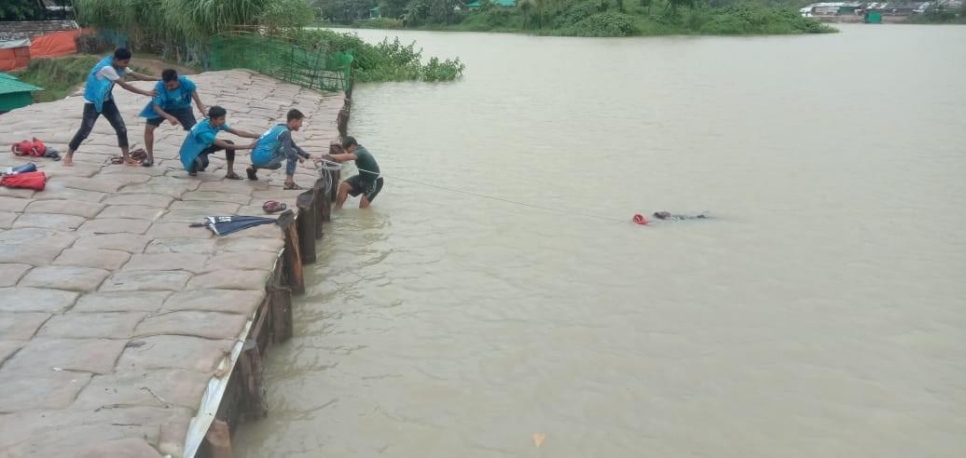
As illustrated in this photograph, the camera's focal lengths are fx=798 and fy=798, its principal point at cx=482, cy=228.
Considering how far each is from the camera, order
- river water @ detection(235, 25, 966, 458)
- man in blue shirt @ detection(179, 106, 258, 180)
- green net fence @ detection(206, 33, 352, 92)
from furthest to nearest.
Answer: green net fence @ detection(206, 33, 352, 92) < man in blue shirt @ detection(179, 106, 258, 180) < river water @ detection(235, 25, 966, 458)

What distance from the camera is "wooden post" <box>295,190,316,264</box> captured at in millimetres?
7520

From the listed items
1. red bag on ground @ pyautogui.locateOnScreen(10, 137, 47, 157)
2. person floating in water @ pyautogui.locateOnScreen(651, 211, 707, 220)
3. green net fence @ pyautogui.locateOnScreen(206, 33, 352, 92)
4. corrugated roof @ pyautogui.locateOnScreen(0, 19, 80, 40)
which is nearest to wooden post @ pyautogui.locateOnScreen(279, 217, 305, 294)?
red bag on ground @ pyautogui.locateOnScreen(10, 137, 47, 157)

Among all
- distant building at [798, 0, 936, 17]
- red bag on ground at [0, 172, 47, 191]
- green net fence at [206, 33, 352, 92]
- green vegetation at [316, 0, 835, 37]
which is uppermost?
distant building at [798, 0, 936, 17]

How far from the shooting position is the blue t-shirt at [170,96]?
8.40m

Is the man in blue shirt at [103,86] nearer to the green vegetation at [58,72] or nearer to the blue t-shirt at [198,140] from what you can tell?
the blue t-shirt at [198,140]

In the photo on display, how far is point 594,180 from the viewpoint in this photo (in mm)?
11758

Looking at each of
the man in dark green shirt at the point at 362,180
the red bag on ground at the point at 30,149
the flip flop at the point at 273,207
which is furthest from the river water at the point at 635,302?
the red bag on ground at the point at 30,149

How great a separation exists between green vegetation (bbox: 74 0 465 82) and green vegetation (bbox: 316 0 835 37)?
23.6 metres

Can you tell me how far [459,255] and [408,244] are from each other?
66 cm

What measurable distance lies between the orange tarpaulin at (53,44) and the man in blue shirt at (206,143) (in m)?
17.5

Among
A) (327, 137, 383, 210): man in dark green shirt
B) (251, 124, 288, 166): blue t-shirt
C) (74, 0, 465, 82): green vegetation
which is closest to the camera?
(251, 124, 288, 166): blue t-shirt

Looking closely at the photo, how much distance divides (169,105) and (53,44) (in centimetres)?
1760

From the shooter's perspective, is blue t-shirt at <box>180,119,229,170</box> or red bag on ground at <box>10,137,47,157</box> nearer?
blue t-shirt at <box>180,119,229,170</box>

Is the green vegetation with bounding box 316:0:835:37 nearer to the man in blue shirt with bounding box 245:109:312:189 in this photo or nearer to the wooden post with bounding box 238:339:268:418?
the man in blue shirt with bounding box 245:109:312:189
